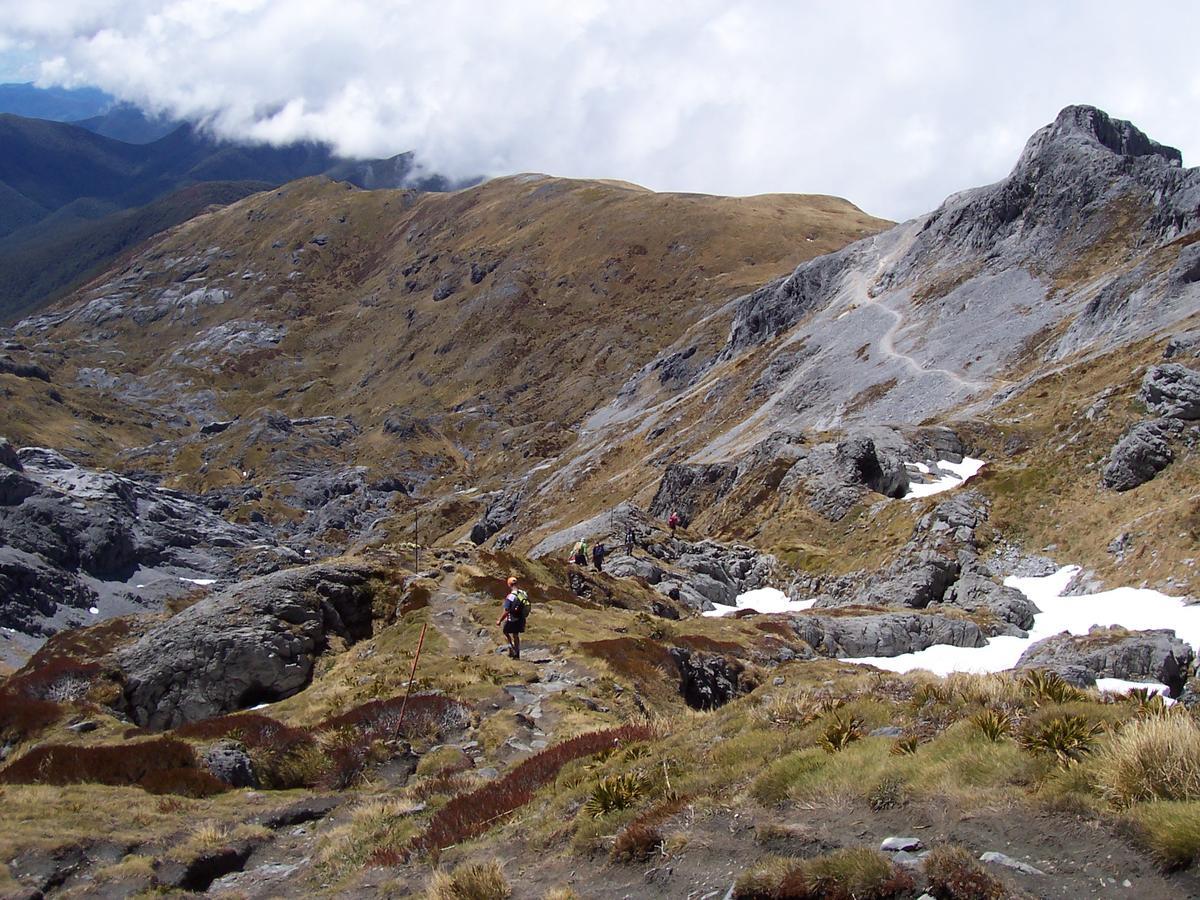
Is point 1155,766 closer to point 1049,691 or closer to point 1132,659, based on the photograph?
point 1049,691

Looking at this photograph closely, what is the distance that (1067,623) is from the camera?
32188mm

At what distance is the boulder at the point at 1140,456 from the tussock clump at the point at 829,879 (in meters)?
37.9

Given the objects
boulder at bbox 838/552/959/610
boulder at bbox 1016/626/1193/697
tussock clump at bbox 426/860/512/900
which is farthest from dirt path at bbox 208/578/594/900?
boulder at bbox 838/552/959/610

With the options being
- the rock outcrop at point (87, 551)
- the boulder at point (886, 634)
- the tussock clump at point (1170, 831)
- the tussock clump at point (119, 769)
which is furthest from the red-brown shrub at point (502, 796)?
the rock outcrop at point (87, 551)

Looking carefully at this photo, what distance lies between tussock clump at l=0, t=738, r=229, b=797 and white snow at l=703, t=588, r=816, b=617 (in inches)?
1185

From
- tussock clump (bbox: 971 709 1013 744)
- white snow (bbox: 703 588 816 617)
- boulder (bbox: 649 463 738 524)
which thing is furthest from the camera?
boulder (bbox: 649 463 738 524)

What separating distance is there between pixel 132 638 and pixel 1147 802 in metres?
36.2

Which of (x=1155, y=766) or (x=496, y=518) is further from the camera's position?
(x=496, y=518)

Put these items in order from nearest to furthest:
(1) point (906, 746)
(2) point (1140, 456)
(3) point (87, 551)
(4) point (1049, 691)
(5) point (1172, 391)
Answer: (1) point (906, 746) → (4) point (1049, 691) → (2) point (1140, 456) → (5) point (1172, 391) → (3) point (87, 551)

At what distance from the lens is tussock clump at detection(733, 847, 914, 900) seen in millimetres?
7059

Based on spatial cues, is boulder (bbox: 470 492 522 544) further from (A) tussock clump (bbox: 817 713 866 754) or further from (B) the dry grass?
(A) tussock clump (bbox: 817 713 866 754)

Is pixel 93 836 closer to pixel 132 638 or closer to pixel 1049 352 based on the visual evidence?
pixel 132 638

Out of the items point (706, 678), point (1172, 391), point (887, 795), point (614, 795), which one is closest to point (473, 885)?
point (614, 795)

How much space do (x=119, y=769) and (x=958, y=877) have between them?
16.9m
